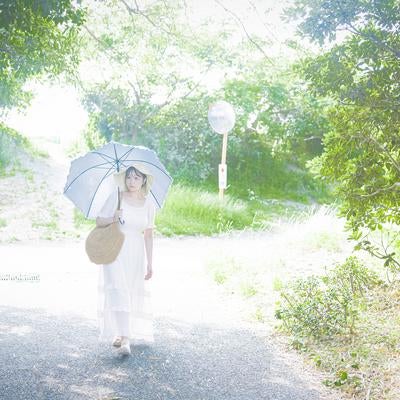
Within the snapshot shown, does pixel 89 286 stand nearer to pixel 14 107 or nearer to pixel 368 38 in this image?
pixel 368 38

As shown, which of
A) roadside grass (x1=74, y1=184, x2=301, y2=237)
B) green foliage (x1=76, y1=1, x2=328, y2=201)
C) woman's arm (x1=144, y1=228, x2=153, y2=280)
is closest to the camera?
woman's arm (x1=144, y1=228, x2=153, y2=280)

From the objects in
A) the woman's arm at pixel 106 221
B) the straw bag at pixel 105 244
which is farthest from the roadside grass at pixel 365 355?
the woman's arm at pixel 106 221

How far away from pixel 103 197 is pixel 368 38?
2.23 metres

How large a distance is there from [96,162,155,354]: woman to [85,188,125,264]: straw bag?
0.06 meters

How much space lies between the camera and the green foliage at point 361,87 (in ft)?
11.8

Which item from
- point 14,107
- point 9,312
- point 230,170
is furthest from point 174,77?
point 9,312

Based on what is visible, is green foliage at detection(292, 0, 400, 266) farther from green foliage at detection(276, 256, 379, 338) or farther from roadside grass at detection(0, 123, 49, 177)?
roadside grass at detection(0, 123, 49, 177)

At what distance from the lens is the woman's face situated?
131 inches

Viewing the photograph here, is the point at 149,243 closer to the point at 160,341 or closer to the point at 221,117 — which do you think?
the point at 160,341

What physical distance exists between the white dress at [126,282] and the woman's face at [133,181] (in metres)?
0.11

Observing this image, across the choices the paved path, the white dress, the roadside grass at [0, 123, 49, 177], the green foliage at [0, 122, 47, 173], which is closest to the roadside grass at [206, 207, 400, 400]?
the paved path

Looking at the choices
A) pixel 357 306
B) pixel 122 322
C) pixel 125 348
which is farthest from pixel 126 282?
pixel 357 306

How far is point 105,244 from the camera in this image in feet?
10.7

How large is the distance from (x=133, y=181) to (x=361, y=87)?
1792 mm
